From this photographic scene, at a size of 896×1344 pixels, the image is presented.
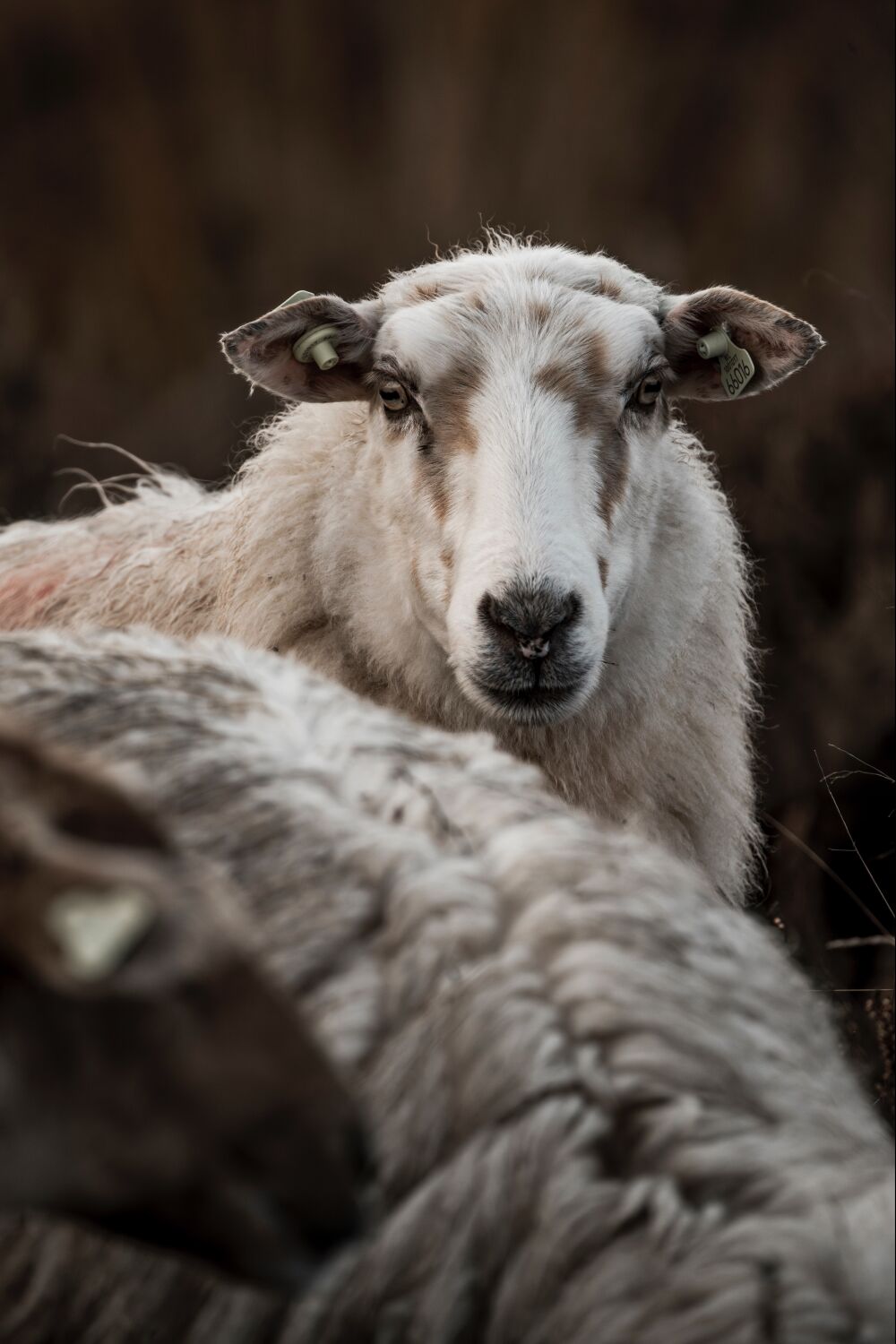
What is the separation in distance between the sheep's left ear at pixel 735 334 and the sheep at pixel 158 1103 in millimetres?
3012

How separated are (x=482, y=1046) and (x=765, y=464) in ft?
18.2

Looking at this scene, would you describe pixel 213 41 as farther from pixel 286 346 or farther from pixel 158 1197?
pixel 158 1197

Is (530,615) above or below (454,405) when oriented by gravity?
below

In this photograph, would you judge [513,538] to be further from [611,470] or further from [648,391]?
[648,391]

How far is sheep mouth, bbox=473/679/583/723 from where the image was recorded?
318 cm

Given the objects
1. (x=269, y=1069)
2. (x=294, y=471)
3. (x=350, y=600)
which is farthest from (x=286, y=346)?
(x=269, y=1069)

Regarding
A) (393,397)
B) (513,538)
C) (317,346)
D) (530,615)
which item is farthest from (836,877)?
(317,346)

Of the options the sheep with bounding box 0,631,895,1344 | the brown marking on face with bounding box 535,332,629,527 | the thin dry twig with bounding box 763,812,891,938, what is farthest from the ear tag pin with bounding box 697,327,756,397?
the sheep with bounding box 0,631,895,1344

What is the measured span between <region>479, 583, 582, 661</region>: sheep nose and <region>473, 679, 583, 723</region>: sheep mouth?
104 millimetres

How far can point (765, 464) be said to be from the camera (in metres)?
6.53

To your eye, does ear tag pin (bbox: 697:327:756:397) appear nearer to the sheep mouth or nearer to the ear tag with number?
the sheep mouth

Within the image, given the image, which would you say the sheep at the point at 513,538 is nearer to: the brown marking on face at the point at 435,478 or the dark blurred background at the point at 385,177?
the brown marking on face at the point at 435,478

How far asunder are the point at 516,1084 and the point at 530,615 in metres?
1.88

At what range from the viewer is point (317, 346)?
3688 mm
